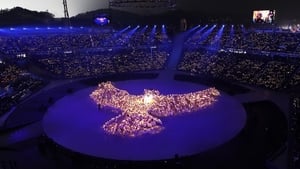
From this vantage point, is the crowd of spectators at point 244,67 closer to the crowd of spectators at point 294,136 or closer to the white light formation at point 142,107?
the crowd of spectators at point 294,136

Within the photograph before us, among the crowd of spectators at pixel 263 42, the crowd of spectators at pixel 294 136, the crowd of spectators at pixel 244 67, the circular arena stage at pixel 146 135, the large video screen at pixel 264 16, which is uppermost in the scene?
the large video screen at pixel 264 16

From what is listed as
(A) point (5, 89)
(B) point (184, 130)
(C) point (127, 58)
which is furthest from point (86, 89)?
(B) point (184, 130)

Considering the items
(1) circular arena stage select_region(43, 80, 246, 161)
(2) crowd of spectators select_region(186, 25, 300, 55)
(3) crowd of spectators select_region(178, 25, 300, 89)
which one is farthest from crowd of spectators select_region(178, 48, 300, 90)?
(1) circular arena stage select_region(43, 80, 246, 161)

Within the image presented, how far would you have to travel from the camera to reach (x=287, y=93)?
33.3m

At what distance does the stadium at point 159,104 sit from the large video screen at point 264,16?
13 cm

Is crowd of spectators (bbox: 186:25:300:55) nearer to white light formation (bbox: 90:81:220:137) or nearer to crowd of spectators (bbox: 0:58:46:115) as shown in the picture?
white light formation (bbox: 90:81:220:137)

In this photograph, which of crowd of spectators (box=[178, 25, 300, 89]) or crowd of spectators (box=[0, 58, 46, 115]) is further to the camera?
crowd of spectators (box=[178, 25, 300, 89])

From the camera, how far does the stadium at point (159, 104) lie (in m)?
22.6

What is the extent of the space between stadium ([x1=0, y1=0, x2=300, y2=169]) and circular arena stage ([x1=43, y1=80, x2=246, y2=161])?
→ 0.08 metres

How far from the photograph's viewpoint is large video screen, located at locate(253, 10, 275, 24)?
1753 inches

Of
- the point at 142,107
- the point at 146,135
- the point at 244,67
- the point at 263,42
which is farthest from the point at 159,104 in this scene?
the point at 263,42

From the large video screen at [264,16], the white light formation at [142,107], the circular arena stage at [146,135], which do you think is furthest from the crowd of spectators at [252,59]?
the white light formation at [142,107]

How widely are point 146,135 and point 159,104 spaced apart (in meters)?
5.10

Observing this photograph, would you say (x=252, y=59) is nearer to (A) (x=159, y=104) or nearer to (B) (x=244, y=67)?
(B) (x=244, y=67)
